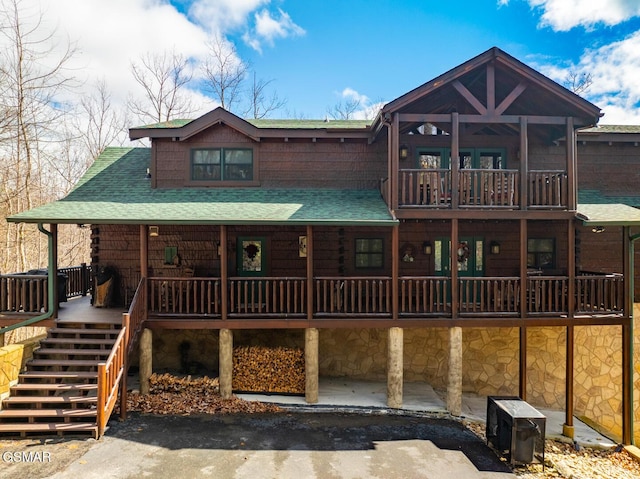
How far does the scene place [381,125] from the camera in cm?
996

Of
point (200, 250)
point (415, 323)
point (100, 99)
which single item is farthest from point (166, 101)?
point (415, 323)

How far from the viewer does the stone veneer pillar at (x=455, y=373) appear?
359 inches

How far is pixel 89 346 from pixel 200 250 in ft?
12.7

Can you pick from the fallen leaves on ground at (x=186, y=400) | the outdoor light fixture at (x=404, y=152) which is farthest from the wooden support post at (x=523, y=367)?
the fallen leaves on ground at (x=186, y=400)

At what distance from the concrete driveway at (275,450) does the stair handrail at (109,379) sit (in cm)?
48

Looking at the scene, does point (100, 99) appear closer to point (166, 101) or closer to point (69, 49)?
point (166, 101)

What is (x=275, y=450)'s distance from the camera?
700 centimetres

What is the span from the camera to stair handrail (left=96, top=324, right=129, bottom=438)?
6941 mm

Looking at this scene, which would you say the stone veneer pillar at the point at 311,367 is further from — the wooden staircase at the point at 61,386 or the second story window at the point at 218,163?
the second story window at the point at 218,163

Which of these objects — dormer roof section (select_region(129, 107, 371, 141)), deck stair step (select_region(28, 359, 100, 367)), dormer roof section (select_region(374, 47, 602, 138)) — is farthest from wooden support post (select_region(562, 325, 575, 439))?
deck stair step (select_region(28, 359, 100, 367))

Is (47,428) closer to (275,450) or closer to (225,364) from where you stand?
(225,364)

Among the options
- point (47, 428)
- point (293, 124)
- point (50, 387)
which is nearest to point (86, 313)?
point (50, 387)

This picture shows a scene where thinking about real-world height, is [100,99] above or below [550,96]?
above

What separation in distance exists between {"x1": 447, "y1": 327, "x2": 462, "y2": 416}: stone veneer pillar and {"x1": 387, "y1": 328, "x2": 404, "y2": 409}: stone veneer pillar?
4.13ft
